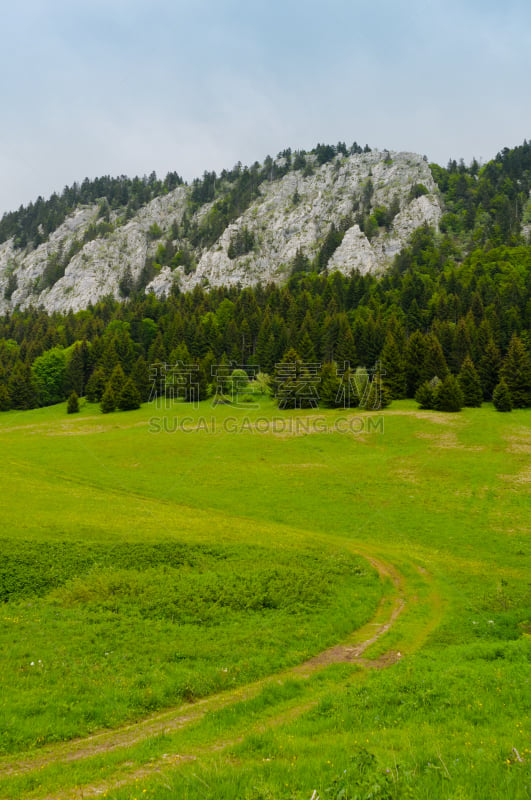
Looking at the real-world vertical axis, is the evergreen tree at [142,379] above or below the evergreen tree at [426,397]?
above

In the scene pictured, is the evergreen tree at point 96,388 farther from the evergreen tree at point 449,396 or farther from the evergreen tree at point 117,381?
the evergreen tree at point 449,396

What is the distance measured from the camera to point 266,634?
18.0 meters

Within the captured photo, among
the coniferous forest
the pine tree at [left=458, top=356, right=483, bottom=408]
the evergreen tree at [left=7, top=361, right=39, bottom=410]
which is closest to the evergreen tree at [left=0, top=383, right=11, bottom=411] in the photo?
the coniferous forest

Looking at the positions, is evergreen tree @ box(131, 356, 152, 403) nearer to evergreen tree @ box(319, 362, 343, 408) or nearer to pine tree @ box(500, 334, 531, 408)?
evergreen tree @ box(319, 362, 343, 408)

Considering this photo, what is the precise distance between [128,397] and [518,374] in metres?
81.7

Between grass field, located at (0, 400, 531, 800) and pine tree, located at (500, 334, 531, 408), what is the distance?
1500 inches

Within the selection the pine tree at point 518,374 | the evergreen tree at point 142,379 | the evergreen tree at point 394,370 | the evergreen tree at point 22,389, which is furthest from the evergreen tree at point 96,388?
the pine tree at point 518,374

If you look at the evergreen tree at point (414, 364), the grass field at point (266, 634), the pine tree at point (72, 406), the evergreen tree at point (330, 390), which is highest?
the evergreen tree at point (414, 364)

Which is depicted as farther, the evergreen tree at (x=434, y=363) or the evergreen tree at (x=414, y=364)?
the evergreen tree at (x=414, y=364)

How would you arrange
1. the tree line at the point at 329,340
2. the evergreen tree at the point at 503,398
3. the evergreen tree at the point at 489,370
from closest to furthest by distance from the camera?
the evergreen tree at the point at 503,398, the evergreen tree at the point at 489,370, the tree line at the point at 329,340

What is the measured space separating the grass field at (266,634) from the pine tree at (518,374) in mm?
38092

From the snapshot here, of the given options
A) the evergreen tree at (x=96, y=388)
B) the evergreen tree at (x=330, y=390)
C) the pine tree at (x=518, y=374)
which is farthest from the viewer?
the evergreen tree at (x=96, y=388)

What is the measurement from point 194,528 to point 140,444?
35482mm

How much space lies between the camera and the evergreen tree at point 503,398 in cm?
7850
